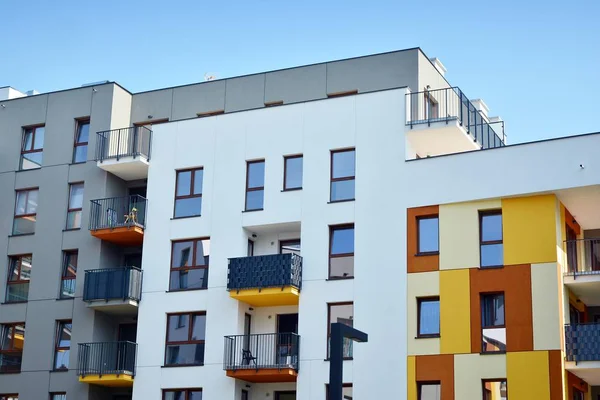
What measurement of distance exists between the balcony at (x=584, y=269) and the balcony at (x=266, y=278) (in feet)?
27.7

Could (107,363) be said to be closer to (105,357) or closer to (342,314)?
(105,357)

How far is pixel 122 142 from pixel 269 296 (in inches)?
357

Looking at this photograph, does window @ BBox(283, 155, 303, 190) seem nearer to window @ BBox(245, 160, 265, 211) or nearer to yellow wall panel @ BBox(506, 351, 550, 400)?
window @ BBox(245, 160, 265, 211)

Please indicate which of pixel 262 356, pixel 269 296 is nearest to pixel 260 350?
pixel 262 356

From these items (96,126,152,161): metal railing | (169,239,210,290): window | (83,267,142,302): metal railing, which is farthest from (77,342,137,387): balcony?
(96,126,152,161): metal railing

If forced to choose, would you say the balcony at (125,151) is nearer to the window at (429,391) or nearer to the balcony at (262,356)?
the balcony at (262,356)

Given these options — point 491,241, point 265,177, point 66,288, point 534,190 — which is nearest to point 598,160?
point 534,190

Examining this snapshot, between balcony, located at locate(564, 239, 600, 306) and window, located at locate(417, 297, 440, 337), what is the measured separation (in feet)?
12.9

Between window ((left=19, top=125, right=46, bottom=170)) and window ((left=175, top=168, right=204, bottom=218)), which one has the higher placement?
window ((left=19, top=125, right=46, bottom=170))

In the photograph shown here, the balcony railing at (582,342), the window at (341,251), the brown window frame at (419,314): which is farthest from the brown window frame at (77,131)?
the balcony railing at (582,342)

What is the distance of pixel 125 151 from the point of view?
3903cm

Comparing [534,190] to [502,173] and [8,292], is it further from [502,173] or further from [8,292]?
[8,292]

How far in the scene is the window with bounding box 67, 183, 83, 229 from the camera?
3900 centimetres

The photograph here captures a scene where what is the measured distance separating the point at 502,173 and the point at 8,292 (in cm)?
1878
